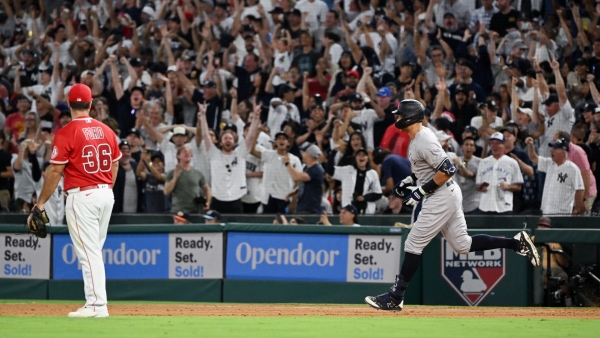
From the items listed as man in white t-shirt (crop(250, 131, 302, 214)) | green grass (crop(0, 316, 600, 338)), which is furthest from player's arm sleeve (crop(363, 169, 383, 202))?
green grass (crop(0, 316, 600, 338))

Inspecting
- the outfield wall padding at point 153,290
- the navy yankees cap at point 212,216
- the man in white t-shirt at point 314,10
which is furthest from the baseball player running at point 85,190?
the man in white t-shirt at point 314,10

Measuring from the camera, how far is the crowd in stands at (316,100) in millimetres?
13414

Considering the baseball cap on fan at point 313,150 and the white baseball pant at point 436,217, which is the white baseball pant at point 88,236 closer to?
the white baseball pant at point 436,217

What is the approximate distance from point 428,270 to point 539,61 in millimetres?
5666

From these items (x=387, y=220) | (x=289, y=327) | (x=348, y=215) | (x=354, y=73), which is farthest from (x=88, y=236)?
(x=354, y=73)

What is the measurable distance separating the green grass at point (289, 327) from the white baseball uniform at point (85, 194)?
1.16 ft

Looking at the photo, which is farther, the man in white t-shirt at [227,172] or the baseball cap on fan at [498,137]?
the man in white t-shirt at [227,172]

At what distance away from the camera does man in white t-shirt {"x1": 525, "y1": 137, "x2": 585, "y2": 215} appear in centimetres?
1248

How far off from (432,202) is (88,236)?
3.06 metres

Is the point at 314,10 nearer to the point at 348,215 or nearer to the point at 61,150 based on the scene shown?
the point at 348,215

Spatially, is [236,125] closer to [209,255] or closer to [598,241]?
[209,255]

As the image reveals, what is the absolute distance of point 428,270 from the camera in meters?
Result: 11.3

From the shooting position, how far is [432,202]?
8.37 m

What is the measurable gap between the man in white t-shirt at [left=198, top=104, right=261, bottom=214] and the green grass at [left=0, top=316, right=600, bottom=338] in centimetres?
648
